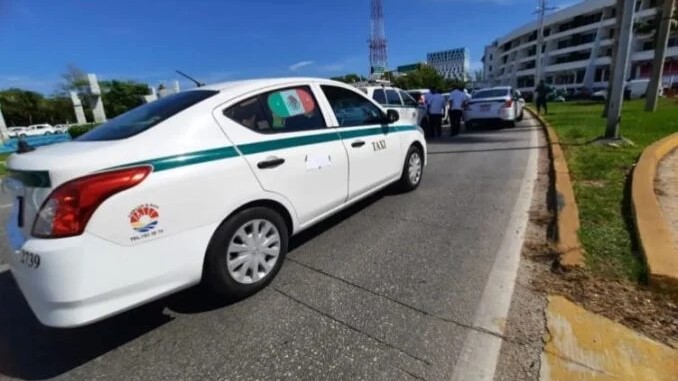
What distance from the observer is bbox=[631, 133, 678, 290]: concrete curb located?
2.72m

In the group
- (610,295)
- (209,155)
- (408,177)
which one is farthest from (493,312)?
(408,177)

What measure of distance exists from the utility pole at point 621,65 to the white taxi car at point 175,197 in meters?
6.83

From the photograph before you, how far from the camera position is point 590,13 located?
213ft

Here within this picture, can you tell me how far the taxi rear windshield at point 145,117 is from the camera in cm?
275

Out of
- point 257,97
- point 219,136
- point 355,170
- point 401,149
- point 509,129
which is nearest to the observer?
point 219,136

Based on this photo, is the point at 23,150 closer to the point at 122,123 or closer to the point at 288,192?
the point at 122,123

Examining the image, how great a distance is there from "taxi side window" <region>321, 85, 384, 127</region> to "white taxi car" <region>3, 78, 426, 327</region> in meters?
0.15

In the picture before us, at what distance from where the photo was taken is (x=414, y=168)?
5.78 metres

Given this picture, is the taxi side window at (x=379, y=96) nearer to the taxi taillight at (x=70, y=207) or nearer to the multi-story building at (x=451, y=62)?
the taxi taillight at (x=70, y=207)

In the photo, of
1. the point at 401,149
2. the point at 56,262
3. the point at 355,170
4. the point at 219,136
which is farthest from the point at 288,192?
the point at 401,149

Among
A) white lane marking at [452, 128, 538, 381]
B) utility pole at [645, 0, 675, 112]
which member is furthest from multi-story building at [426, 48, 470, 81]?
white lane marking at [452, 128, 538, 381]

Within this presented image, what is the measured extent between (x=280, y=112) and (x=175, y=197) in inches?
51.4

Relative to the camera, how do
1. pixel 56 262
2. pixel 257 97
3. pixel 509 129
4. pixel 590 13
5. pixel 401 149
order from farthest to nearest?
pixel 590 13, pixel 509 129, pixel 401 149, pixel 257 97, pixel 56 262

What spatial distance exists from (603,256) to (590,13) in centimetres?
7983
